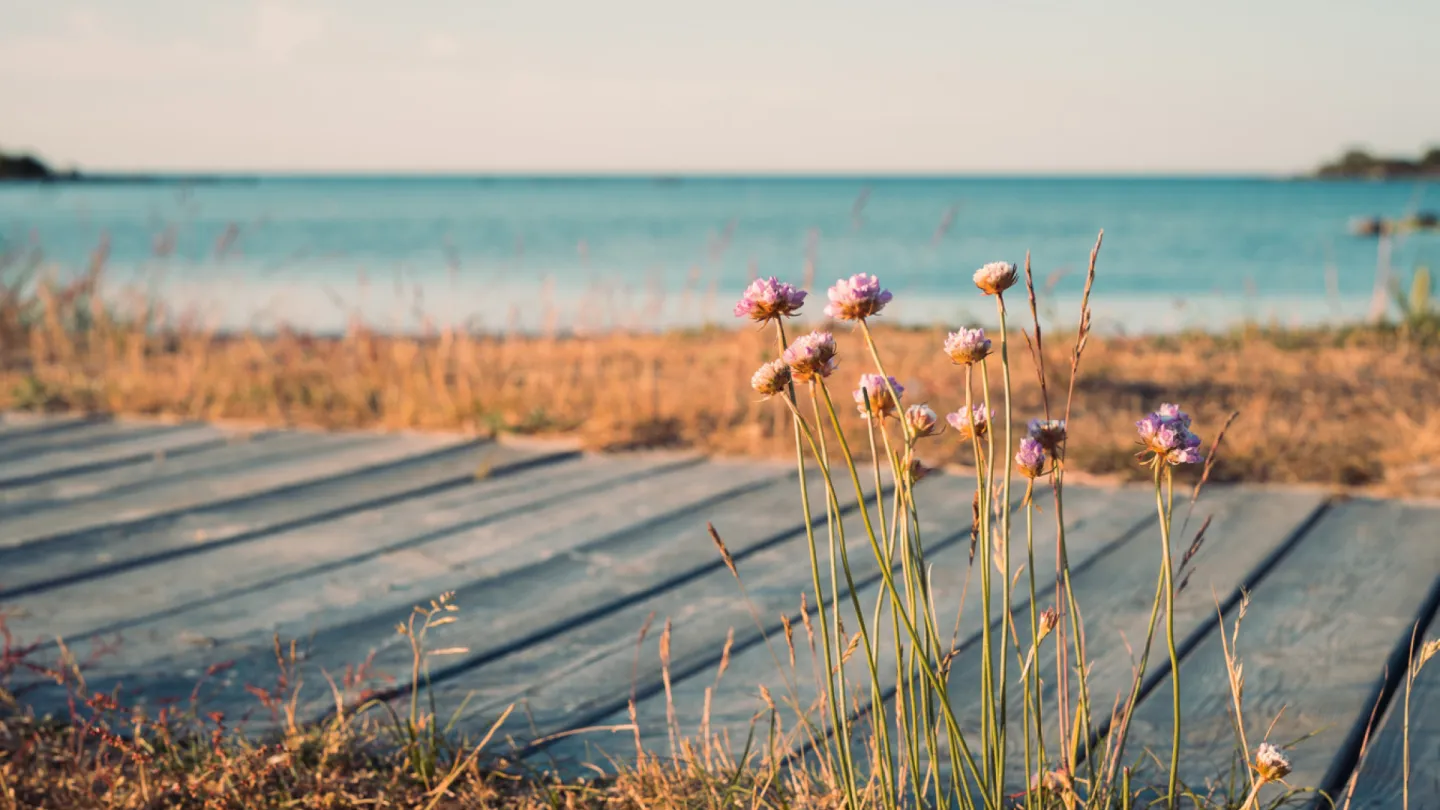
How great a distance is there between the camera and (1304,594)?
77.6 inches

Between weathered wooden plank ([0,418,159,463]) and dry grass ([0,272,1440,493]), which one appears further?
weathered wooden plank ([0,418,159,463])

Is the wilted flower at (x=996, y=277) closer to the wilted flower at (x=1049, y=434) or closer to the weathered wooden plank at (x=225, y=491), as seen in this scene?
the wilted flower at (x=1049, y=434)

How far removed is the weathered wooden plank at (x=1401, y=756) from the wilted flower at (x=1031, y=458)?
1.65 feet

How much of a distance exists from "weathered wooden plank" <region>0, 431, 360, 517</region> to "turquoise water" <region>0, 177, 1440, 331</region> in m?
1.15

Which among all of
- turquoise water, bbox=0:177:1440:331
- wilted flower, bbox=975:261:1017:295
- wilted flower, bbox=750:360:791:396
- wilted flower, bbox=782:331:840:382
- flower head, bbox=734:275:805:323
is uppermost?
wilted flower, bbox=975:261:1017:295

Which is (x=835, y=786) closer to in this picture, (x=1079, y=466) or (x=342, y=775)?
(x=342, y=775)

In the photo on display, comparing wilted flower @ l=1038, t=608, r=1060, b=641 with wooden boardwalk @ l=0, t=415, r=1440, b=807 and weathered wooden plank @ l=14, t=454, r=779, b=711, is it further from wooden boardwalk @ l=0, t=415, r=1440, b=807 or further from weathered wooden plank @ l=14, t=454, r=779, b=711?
weathered wooden plank @ l=14, t=454, r=779, b=711

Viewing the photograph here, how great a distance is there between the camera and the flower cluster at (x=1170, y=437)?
923 millimetres

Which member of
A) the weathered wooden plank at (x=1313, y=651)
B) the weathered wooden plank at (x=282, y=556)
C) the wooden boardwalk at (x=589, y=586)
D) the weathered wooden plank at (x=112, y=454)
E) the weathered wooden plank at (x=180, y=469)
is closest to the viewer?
the weathered wooden plank at (x=1313, y=651)

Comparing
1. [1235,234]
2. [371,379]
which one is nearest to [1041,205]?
[1235,234]

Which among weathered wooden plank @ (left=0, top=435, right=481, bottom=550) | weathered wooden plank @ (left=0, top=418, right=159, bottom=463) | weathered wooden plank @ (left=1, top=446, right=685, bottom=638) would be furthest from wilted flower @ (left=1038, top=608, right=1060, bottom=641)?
weathered wooden plank @ (left=0, top=418, right=159, bottom=463)

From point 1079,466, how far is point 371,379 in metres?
2.52

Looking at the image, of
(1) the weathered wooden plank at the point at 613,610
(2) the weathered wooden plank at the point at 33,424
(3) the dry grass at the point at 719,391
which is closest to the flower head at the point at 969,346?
(1) the weathered wooden plank at the point at 613,610

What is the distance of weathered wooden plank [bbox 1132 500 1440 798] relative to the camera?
1.45 meters
